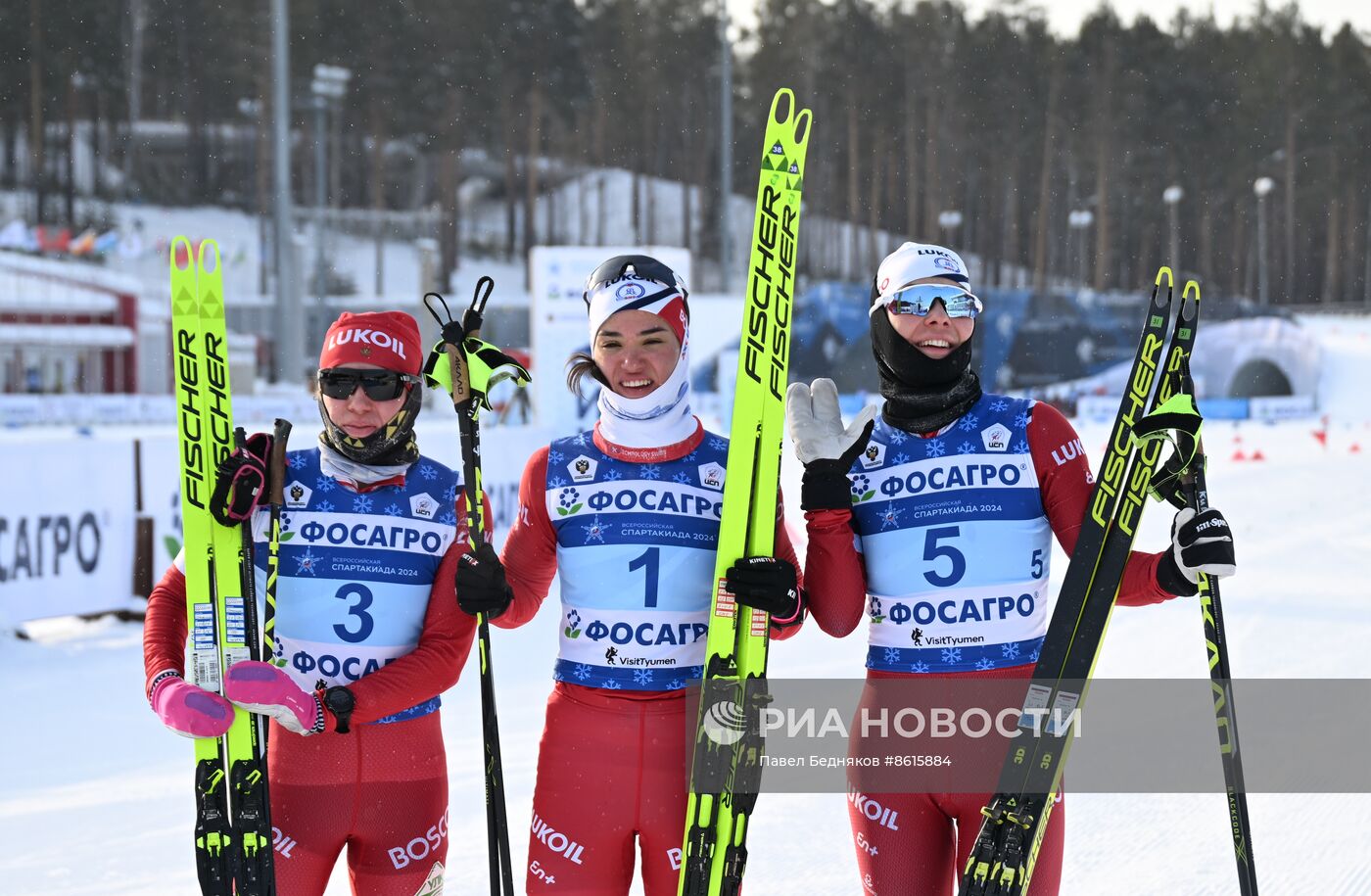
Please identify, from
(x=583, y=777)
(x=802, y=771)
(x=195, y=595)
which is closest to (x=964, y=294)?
(x=583, y=777)

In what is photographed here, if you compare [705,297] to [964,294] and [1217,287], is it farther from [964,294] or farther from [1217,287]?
[1217,287]

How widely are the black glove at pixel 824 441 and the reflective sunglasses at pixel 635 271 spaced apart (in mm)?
363

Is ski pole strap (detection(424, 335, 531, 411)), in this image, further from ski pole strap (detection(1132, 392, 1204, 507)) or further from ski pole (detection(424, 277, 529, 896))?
ski pole strap (detection(1132, 392, 1204, 507))

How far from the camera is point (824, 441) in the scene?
2846 millimetres

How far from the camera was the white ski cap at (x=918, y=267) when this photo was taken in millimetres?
2988

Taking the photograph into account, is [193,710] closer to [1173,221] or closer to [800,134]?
[800,134]

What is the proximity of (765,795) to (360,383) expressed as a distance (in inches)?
115

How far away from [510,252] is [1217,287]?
30.2 metres

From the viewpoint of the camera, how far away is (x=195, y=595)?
2.88m

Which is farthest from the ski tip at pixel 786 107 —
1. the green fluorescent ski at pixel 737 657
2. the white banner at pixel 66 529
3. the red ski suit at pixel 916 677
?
the white banner at pixel 66 529

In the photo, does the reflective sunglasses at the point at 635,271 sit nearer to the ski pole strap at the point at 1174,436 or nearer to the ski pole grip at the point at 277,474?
the ski pole grip at the point at 277,474

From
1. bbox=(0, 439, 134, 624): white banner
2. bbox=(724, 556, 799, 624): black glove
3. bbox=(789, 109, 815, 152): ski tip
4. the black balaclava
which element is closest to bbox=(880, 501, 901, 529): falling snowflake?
the black balaclava

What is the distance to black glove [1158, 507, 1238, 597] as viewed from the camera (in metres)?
2.73

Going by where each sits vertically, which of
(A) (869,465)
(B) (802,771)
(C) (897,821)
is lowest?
(B) (802,771)
